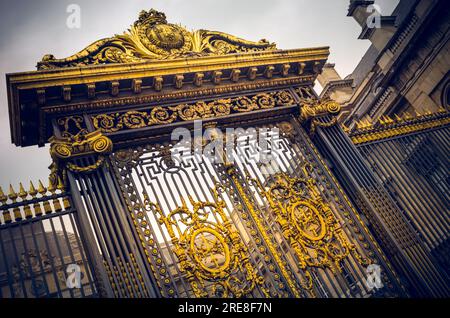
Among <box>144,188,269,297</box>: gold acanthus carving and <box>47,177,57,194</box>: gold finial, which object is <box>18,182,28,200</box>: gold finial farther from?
<box>144,188,269,297</box>: gold acanthus carving

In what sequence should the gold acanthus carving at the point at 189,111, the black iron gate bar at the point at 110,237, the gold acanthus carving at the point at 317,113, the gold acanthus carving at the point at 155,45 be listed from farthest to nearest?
the gold acanthus carving at the point at 317,113
the gold acanthus carving at the point at 155,45
the gold acanthus carving at the point at 189,111
the black iron gate bar at the point at 110,237

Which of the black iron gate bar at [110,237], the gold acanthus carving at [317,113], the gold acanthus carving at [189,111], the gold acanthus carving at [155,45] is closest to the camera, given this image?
the black iron gate bar at [110,237]

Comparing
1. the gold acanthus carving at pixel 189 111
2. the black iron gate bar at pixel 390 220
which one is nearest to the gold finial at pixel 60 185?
the gold acanthus carving at pixel 189 111

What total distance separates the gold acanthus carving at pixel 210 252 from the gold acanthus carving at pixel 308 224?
902mm

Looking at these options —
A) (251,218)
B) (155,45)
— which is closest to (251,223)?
(251,218)

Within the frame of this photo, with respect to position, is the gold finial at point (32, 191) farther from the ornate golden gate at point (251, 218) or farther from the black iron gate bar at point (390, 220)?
the black iron gate bar at point (390, 220)

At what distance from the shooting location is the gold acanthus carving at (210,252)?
19.4 feet

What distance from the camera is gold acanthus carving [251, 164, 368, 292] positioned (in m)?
6.66

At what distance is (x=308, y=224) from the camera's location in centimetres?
715

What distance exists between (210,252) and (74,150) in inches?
110

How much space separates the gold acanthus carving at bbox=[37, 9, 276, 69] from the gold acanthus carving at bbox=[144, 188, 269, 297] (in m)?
3.01

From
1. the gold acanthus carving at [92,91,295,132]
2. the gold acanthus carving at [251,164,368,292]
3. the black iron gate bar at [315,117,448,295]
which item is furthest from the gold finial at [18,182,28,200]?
the black iron gate bar at [315,117,448,295]
